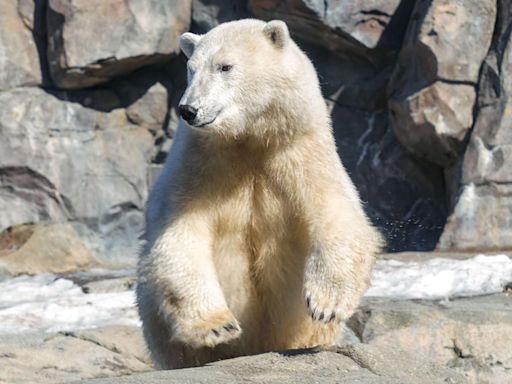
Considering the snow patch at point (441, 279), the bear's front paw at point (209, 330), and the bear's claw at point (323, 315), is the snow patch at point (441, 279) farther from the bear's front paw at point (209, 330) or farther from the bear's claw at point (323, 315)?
the bear's front paw at point (209, 330)

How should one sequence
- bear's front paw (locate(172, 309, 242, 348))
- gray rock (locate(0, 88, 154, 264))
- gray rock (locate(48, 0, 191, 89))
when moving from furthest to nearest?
gray rock (locate(0, 88, 154, 264)) < gray rock (locate(48, 0, 191, 89)) < bear's front paw (locate(172, 309, 242, 348))

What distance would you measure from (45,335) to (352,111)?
19.2 feet

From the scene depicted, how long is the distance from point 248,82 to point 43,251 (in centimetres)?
619

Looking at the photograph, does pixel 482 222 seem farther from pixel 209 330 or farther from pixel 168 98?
pixel 209 330

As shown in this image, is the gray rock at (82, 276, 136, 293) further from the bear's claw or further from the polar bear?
the bear's claw

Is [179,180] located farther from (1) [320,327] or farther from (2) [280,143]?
(1) [320,327]

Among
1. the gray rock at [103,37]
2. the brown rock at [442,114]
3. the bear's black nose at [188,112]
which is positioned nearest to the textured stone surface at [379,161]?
the brown rock at [442,114]

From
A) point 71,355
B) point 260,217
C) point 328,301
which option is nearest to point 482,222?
point 71,355

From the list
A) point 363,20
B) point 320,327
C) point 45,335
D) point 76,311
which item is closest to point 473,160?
point 363,20

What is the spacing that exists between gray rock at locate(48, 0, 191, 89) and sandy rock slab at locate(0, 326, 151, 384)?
512 cm

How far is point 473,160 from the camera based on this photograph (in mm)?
8922

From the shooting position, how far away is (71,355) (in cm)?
469

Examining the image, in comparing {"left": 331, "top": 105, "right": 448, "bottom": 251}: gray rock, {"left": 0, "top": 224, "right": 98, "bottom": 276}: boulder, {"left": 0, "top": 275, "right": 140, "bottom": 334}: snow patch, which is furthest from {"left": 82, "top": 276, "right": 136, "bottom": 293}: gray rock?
{"left": 331, "top": 105, "right": 448, "bottom": 251}: gray rock

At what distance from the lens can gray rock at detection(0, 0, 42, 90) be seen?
1000cm
